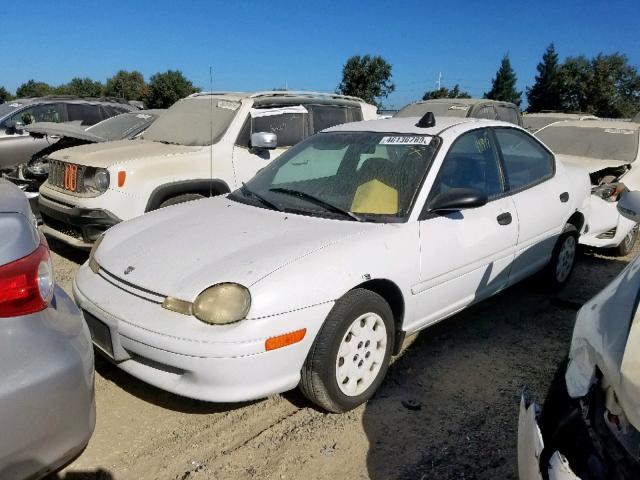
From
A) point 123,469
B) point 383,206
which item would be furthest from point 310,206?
point 123,469

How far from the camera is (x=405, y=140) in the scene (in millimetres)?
3729

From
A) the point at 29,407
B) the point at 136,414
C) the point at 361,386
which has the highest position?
the point at 29,407

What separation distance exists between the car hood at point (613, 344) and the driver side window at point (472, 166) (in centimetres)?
153

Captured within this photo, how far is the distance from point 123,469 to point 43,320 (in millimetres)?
1074

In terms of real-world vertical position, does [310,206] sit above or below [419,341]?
above

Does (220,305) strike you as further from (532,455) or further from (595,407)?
(595,407)

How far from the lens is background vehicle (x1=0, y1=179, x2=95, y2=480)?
67.1 inches

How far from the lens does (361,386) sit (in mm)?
3051

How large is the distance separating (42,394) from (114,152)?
414cm

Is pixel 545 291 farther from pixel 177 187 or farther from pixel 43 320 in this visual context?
pixel 43 320

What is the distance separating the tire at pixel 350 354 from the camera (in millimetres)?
2768

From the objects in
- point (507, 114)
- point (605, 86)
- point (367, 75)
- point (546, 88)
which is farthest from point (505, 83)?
point (507, 114)

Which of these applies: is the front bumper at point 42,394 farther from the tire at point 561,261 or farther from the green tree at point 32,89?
the green tree at point 32,89

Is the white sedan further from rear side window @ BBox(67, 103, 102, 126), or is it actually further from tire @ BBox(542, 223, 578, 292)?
rear side window @ BBox(67, 103, 102, 126)
